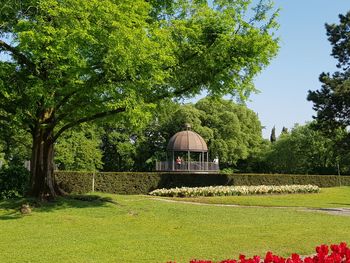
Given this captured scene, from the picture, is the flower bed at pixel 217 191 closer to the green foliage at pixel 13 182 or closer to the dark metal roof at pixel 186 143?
the dark metal roof at pixel 186 143

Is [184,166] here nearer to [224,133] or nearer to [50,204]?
[50,204]

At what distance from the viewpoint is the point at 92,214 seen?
54.8ft

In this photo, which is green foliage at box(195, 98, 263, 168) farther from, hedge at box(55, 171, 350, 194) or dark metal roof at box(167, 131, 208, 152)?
hedge at box(55, 171, 350, 194)

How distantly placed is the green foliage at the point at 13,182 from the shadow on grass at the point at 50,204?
3256 millimetres

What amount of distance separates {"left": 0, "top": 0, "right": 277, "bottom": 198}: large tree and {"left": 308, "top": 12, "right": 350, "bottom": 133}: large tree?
16047 mm

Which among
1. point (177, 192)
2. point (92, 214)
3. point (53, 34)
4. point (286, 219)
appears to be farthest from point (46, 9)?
point (177, 192)

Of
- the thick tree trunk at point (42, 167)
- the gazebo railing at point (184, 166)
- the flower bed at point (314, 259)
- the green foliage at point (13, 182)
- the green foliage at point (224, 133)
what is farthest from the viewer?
the green foliage at point (224, 133)

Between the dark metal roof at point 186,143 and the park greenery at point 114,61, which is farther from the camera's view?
the dark metal roof at point 186,143

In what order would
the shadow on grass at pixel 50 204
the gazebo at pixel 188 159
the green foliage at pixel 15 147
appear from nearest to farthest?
the shadow on grass at pixel 50 204 < the green foliage at pixel 15 147 < the gazebo at pixel 188 159

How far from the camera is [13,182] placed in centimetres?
2231

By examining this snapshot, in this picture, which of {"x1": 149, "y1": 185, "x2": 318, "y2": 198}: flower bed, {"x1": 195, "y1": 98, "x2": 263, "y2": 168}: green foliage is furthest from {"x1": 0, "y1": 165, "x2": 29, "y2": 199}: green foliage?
{"x1": 195, "y1": 98, "x2": 263, "y2": 168}: green foliage

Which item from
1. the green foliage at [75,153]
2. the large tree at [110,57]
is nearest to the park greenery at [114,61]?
the large tree at [110,57]

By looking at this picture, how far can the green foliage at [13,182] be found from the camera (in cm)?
2205

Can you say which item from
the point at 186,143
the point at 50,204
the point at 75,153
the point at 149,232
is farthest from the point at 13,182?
the point at 186,143
